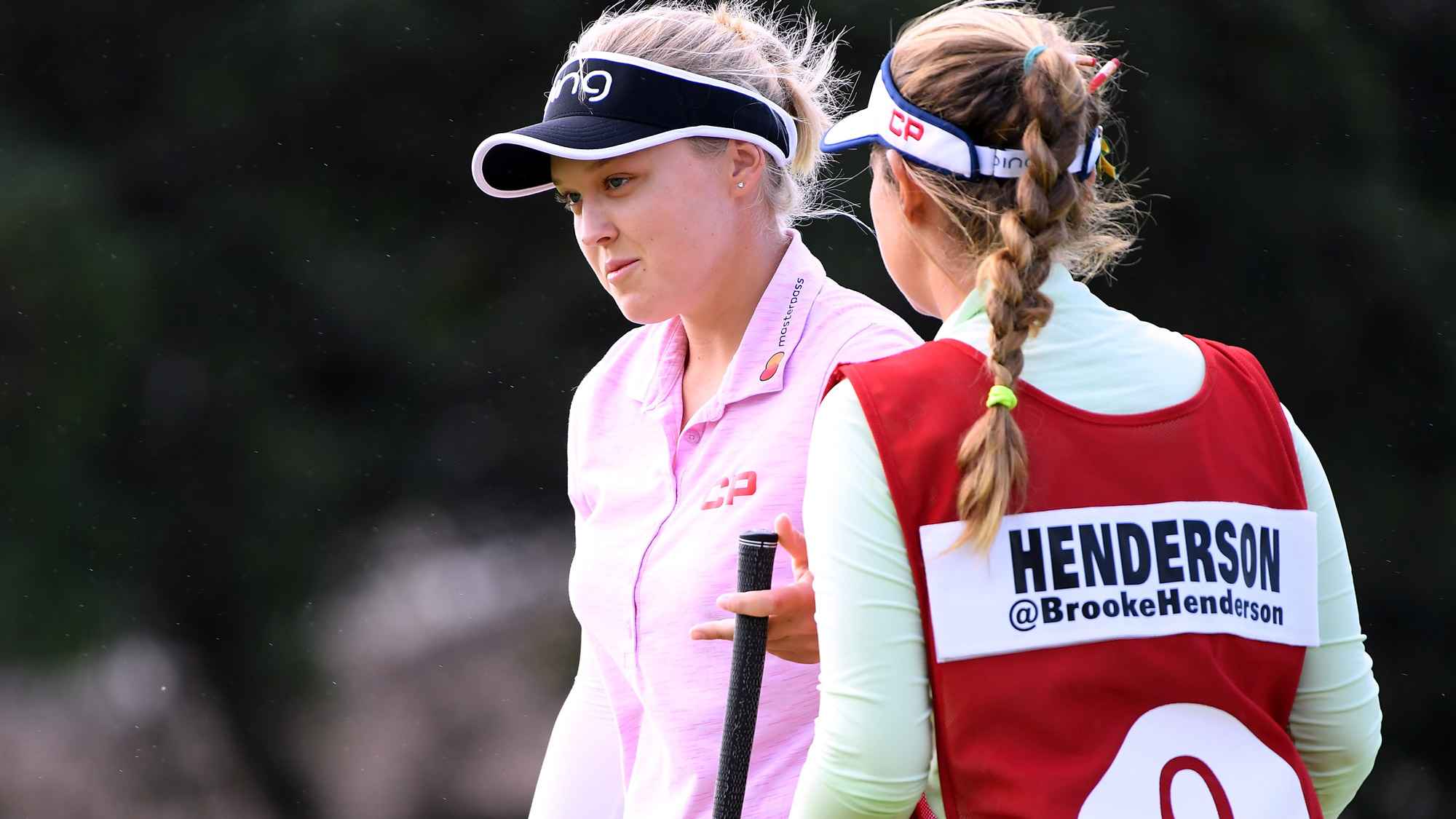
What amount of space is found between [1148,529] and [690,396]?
783 millimetres

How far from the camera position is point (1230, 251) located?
16.6 ft

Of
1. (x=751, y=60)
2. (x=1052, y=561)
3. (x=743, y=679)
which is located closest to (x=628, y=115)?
(x=751, y=60)

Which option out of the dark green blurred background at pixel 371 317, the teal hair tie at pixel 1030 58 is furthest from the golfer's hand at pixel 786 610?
the dark green blurred background at pixel 371 317

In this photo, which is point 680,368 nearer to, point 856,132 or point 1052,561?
point 856,132

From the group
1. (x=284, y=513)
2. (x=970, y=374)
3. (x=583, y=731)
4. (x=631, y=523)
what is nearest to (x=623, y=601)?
(x=631, y=523)

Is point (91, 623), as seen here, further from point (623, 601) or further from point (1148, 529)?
point (1148, 529)

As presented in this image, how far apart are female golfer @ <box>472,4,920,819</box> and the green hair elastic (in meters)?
0.49

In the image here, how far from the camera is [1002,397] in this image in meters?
1.14


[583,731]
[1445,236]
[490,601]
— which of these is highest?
[583,731]

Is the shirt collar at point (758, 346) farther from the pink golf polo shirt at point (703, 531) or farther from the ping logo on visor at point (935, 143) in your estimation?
the ping logo on visor at point (935, 143)

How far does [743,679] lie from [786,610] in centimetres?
10

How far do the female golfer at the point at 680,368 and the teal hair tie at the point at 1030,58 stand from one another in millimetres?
451

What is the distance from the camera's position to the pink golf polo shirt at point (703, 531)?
1625mm

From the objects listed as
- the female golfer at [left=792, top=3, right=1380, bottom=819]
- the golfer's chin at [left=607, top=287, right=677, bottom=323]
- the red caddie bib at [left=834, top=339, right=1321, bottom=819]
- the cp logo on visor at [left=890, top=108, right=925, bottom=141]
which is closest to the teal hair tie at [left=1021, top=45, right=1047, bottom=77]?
the female golfer at [left=792, top=3, right=1380, bottom=819]
